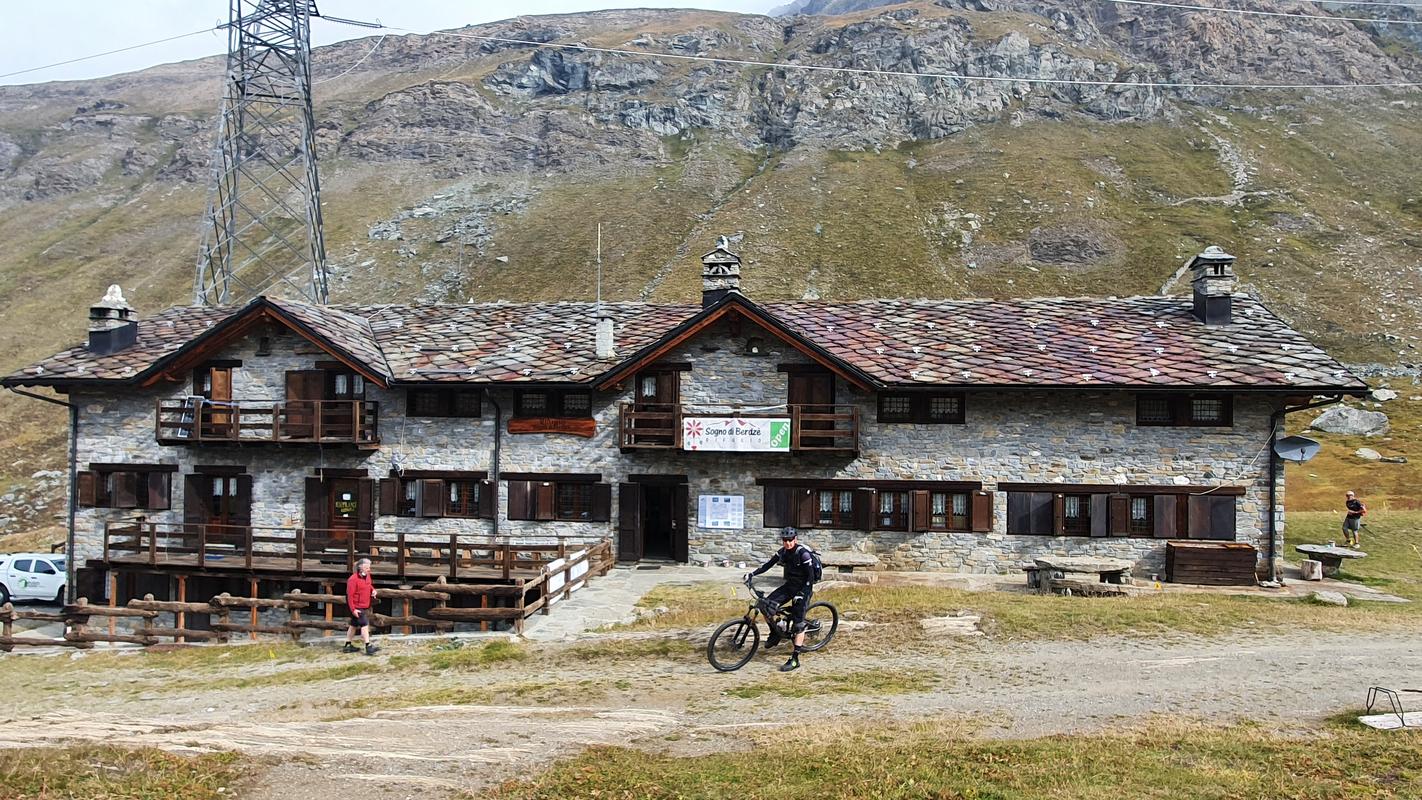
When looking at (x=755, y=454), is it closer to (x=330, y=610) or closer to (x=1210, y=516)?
(x=330, y=610)

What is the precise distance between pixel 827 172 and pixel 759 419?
8464cm

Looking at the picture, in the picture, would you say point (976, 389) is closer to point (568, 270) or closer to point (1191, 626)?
point (1191, 626)

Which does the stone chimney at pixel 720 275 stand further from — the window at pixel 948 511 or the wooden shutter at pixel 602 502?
the window at pixel 948 511

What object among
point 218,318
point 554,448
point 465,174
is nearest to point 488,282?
point 465,174

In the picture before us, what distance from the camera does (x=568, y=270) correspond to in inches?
3223

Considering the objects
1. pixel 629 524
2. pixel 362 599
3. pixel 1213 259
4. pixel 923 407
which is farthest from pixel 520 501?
pixel 1213 259

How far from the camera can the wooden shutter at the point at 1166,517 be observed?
23.5 meters

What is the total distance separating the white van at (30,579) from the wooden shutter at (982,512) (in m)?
26.1

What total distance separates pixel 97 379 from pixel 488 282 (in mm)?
56920

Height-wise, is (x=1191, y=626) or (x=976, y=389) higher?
(x=976, y=389)

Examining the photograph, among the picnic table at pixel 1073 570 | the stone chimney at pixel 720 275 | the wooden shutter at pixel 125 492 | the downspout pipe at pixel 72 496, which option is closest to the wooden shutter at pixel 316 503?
the wooden shutter at pixel 125 492

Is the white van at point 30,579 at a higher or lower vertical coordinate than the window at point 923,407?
lower

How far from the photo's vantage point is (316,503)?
86.2ft

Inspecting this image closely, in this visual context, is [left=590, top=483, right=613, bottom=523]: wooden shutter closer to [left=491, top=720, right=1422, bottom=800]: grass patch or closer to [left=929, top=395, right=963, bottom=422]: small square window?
[left=929, top=395, right=963, bottom=422]: small square window
